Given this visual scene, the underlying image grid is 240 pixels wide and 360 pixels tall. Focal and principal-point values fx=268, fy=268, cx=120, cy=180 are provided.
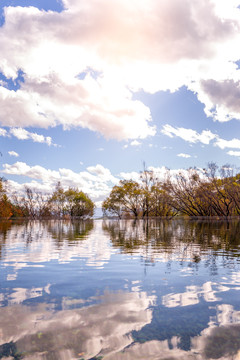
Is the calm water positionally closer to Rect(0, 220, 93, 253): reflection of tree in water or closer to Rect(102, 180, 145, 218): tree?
Rect(0, 220, 93, 253): reflection of tree in water

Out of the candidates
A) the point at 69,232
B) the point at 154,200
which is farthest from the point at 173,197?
the point at 69,232

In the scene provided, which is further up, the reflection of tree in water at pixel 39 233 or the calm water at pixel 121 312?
the calm water at pixel 121 312

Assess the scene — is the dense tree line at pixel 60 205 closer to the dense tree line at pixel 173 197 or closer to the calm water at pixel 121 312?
the dense tree line at pixel 173 197

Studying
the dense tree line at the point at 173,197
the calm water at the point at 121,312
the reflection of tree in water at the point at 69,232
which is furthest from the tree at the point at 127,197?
the calm water at the point at 121,312

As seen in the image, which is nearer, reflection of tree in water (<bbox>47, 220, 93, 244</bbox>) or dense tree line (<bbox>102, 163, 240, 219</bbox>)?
reflection of tree in water (<bbox>47, 220, 93, 244</bbox>)


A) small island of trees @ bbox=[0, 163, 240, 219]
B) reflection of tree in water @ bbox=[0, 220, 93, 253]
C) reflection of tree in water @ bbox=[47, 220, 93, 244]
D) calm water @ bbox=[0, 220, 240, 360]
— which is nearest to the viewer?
calm water @ bbox=[0, 220, 240, 360]

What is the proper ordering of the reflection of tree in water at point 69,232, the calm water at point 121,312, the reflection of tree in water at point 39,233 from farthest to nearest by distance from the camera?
the reflection of tree in water at point 69,232
the reflection of tree in water at point 39,233
the calm water at point 121,312

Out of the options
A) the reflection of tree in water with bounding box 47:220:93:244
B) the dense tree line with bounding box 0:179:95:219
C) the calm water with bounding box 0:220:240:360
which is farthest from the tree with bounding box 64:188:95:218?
the calm water with bounding box 0:220:240:360

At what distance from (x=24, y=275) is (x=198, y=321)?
12.9 feet

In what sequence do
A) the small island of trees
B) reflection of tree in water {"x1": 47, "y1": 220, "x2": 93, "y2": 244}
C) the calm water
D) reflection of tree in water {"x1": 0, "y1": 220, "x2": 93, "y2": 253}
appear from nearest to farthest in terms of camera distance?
the calm water → reflection of tree in water {"x1": 0, "y1": 220, "x2": 93, "y2": 253} → reflection of tree in water {"x1": 47, "y1": 220, "x2": 93, "y2": 244} → the small island of trees

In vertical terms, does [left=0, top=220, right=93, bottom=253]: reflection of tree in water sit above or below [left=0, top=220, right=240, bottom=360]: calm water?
below

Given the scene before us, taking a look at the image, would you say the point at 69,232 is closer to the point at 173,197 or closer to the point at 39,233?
the point at 39,233

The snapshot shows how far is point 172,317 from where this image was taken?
3.28 metres

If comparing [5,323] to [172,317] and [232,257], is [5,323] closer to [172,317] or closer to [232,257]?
[172,317]
